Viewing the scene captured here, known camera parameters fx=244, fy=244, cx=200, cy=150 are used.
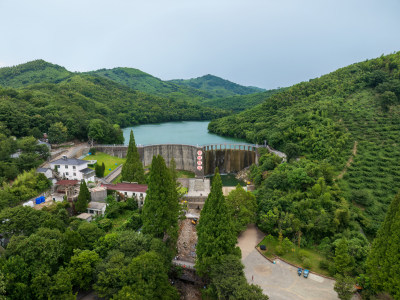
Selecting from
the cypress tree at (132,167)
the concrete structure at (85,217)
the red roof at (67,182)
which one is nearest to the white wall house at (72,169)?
the red roof at (67,182)

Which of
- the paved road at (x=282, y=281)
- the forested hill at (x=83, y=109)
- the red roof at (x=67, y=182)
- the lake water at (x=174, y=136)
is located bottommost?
the paved road at (x=282, y=281)

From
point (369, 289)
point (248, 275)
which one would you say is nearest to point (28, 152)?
point (248, 275)

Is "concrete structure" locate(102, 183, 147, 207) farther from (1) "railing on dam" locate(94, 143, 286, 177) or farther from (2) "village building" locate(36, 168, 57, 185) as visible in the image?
(1) "railing on dam" locate(94, 143, 286, 177)

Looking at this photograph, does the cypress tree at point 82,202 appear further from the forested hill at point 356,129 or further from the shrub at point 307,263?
the forested hill at point 356,129

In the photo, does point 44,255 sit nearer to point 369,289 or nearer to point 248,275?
point 248,275

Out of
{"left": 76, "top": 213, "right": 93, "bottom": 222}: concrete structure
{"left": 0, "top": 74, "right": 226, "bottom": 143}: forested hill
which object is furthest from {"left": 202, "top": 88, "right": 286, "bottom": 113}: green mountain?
{"left": 76, "top": 213, "right": 93, "bottom": 222}: concrete structure
